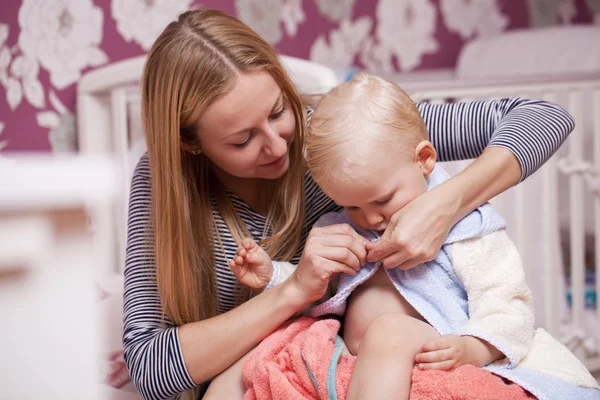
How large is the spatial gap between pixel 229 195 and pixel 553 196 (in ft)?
3.13

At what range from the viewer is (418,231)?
962 millimetres

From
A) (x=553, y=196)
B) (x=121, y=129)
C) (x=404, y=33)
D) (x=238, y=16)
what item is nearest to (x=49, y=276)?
(x=121, y=129)

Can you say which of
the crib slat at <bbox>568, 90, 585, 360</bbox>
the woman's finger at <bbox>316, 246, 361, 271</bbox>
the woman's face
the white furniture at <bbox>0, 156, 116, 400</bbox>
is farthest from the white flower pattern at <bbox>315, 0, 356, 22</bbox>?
the white furniture at <bbox>0, 156, 116, 400</bbox>

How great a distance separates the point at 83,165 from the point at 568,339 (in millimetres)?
1787

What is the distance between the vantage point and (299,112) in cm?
118

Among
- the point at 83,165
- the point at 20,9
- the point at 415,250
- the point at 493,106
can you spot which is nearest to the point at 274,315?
the point at 415,250

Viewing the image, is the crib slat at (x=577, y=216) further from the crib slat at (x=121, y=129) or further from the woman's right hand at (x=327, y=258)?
the crib slat at (x=121, y=129)

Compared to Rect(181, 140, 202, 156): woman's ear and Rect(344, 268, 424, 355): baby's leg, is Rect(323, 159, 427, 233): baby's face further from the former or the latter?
Rect(181, 140, 202, 156): woman's ear

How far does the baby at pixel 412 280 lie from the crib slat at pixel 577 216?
87cm

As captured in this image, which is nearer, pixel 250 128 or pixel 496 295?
pixel 496 295

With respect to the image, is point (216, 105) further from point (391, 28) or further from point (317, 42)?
point (391, 28)

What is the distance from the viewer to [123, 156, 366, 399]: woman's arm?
Answer: 103 centimetres

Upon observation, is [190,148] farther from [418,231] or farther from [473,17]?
[473,17]

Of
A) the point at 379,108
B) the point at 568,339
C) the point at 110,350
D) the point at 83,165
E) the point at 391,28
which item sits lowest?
the point at 568,339
